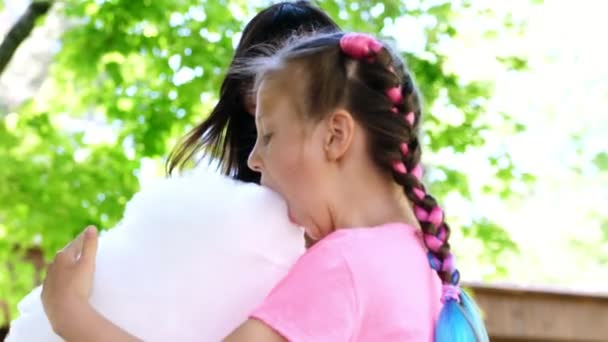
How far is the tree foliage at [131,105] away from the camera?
3271mm

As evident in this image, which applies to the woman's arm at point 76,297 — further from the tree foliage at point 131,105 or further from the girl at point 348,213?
the tree foliage at point 131,105

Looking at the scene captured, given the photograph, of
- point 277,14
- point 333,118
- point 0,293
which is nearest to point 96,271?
point 333,118

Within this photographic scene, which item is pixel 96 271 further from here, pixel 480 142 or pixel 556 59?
pixel 556 59

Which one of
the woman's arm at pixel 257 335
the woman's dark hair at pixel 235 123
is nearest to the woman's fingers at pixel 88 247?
the woman's arm at pixel 257 335

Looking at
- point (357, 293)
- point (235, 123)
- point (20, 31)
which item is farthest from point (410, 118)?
point (20, 31)

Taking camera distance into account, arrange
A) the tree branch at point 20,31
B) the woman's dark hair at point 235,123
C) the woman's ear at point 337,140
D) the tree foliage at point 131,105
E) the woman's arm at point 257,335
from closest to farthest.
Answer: the woman's arm at point 257,335 → the woman's ear at point 337,140 → the woman's dark hair at point 235,123 → the tree branch at point 20,31 → the tree foliage at point 131,105

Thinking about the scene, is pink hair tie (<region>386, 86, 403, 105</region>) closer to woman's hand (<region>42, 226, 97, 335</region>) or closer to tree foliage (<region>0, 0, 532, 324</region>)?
woman's hand (<region>42, 226, 97, 335</region>)

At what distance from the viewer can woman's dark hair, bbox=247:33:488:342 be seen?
121 cm

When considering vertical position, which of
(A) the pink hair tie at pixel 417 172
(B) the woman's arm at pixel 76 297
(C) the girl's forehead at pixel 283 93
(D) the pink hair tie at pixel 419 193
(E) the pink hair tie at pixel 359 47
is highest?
(E) the pink hair tie at pixel 359 47

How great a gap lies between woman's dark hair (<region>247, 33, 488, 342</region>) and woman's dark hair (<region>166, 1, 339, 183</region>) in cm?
38

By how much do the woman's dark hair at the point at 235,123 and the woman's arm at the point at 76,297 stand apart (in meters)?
0.44

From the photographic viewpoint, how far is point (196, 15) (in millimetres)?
3453

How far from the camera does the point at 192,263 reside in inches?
46.3

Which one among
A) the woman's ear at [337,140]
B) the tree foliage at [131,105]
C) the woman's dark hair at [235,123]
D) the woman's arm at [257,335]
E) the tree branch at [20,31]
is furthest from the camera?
the tree foliage at [131,105]
